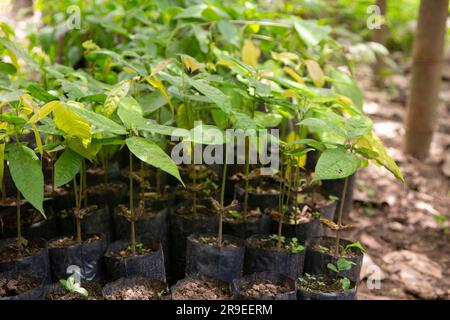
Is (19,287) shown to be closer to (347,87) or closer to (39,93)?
(39,93)

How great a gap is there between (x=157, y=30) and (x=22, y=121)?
36.3 inches

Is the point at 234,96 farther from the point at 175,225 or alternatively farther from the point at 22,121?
the point at 22,121

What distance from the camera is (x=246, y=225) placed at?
1.40m

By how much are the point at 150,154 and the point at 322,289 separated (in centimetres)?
53

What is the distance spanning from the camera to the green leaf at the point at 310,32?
172 centimetres

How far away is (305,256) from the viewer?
4.30 feet

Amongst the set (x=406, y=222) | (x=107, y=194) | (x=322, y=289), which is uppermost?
(x=107, y=194)

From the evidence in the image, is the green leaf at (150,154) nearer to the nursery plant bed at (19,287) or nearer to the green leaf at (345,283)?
the nursery plant bed at (19,287)

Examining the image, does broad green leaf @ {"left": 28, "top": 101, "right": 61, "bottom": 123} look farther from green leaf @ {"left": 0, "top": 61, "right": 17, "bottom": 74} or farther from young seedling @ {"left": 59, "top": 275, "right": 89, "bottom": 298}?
green leaf @ {"left": 0, "top": 61, "right": 17, "bottom": 74}

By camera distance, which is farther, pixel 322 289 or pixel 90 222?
pixel 90 222

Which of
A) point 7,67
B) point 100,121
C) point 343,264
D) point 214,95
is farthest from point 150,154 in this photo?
point 7,67

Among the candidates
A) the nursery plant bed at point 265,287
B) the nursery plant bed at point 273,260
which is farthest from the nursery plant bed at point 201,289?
the nursery plant bed at point 273,260

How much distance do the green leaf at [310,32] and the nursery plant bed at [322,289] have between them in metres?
0.83
